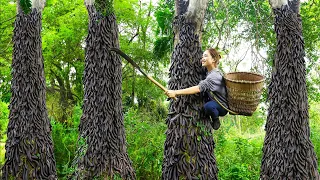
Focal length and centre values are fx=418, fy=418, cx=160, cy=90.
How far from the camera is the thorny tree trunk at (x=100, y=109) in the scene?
674cm

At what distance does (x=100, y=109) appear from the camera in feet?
22.1

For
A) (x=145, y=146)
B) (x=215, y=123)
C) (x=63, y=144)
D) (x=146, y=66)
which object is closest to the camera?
(x=215, y=123)

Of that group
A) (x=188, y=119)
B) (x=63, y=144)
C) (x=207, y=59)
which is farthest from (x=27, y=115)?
(x=207, y=59)

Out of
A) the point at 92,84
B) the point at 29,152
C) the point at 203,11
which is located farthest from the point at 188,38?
the point at 29,152

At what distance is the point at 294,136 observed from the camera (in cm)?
658

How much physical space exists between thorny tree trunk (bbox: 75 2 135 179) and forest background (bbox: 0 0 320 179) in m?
1.43

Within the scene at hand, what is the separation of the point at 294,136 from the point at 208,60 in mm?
2516

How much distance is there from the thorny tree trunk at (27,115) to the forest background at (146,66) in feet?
3.32

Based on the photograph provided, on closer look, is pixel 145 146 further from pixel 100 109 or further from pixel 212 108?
pixel 212 108

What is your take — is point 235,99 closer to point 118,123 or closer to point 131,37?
point 118,123

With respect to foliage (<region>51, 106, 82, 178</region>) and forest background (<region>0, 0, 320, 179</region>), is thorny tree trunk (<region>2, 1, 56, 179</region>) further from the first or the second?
foliage (<region>51, 106, 82, 178</region>)

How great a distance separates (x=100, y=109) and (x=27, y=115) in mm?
1290

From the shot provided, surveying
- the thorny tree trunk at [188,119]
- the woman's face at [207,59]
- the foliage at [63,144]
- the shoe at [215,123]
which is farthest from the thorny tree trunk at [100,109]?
the foliage at [63,144]

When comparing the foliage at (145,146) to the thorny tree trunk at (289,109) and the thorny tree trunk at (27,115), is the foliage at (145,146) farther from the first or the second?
the thorny tree trunk at (289,109)
